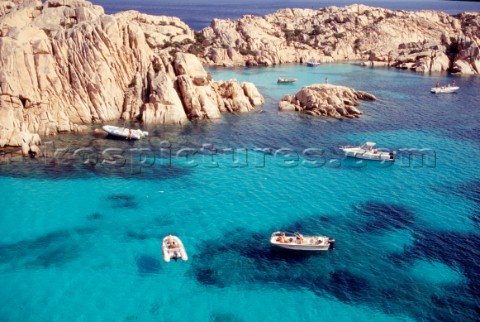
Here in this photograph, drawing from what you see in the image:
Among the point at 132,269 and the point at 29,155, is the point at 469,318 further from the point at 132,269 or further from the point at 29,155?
the point at 29,155

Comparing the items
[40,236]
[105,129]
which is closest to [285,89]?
[105,129]

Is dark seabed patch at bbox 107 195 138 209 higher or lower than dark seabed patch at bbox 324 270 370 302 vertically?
higher

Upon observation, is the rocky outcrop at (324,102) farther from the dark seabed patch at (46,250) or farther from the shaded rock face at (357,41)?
the dark seabed patch at (46,250)

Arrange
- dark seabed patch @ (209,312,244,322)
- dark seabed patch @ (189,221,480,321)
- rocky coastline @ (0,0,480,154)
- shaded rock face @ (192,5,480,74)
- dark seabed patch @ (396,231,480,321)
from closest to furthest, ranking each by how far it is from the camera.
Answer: dark seabed patch @ (209,312,244,322)
dark seabed patch @ (396,231,480,321)
dark seabed patch @ (189,221,480,321)
rocky coastline @ (0,0,480,154)
shaded rock face @ (192,5,480,74)

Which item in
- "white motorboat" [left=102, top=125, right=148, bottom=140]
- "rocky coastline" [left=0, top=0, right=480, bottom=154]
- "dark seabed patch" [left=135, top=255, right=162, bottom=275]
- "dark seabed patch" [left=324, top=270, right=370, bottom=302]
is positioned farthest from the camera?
"rocky coastline" [left=0, top=0, right=480, bottom=154]

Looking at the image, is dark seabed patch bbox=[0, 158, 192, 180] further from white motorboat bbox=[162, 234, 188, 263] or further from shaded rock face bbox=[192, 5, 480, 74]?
shaded rock face bbox=[192, 5, 480, 74]

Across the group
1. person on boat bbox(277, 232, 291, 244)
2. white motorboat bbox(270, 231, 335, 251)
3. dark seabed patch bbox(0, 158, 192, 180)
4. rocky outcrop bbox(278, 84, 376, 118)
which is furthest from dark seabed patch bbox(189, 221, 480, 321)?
rocky outcrop bbox(278, 84, 376, 118)

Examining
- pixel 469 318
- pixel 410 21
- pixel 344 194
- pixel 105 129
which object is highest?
pixel 410 21
